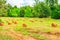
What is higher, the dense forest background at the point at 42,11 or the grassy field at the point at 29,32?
the grassy field at the point at 29,32

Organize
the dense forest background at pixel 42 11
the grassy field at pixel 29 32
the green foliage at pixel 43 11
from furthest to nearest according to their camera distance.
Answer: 1. the green foliage at pixel 43 11
2. the dense forest background at pixel 42 11
3. the grassy field at pixel 29 32

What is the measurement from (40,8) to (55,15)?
32.3 ft

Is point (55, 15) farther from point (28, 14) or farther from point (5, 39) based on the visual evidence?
point (5, 39)

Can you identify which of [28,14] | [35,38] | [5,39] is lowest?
[28,14]

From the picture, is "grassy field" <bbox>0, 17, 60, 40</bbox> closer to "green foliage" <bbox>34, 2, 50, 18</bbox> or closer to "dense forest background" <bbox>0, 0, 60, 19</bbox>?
"dense forest background" <bbox>0, 0, 60, 19</bbox>

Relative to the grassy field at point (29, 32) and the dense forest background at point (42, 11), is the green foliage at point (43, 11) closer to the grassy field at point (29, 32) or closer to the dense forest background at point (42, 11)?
the dense forest background at point (42, 11)

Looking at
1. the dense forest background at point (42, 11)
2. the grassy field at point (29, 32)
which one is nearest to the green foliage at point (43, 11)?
the dense forest background at point (42, 11)

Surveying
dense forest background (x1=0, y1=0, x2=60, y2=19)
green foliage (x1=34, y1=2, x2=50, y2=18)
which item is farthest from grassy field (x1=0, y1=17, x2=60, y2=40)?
green foliage (x1=34, y1=2, x2=50, y2=18)

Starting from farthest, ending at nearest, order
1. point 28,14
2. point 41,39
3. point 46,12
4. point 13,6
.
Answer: point 13,6 < point 28,14 < point 46,12 < point 41,39

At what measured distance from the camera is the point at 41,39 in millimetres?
13203

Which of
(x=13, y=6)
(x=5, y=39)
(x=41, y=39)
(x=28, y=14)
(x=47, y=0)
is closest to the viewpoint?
(x=5, y=39)

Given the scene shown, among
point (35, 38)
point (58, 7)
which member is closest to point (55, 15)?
point (58, 7)

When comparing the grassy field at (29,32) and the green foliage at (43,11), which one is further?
the green foliage at (43,11)

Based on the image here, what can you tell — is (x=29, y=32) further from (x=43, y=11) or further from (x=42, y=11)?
(x=42, y=11)
